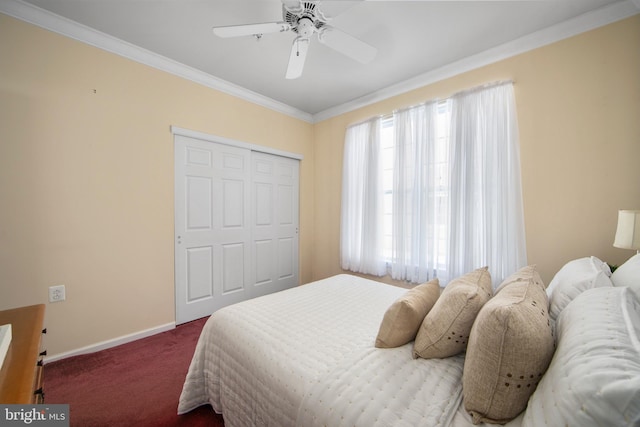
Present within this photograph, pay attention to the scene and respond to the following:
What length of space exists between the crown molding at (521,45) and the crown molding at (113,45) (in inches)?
70.3

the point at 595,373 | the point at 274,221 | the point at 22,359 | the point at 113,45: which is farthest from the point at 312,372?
the point at 113,45

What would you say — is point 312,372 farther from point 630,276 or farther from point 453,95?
point 453,95

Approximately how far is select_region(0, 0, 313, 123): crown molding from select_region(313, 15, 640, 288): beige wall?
2.80 meters

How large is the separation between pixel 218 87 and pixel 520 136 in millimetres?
3206

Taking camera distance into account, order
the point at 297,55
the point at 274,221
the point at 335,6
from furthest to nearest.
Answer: the point at 274,221, the point at 297,55, the point at 335,6

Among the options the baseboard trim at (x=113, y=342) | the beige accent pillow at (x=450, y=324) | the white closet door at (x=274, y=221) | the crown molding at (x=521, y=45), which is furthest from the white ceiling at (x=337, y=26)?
the baseboard trim at (x=113, y=342)

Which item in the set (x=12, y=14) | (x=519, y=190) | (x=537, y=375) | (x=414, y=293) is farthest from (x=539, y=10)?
Result: (x=12, y=14)

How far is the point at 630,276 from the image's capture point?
1.06 metres

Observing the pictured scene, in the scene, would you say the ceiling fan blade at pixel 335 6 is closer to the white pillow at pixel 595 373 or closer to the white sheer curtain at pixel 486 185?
the white sheer curtain at pixel 486 185

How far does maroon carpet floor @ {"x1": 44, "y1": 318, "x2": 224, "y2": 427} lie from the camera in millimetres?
1484

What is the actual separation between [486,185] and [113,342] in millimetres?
3759

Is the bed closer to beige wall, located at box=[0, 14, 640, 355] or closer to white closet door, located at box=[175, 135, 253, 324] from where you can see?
beige wall, located at box=[0, 14, 640, 355]

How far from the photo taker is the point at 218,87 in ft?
9.74

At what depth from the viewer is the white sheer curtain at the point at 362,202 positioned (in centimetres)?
325
